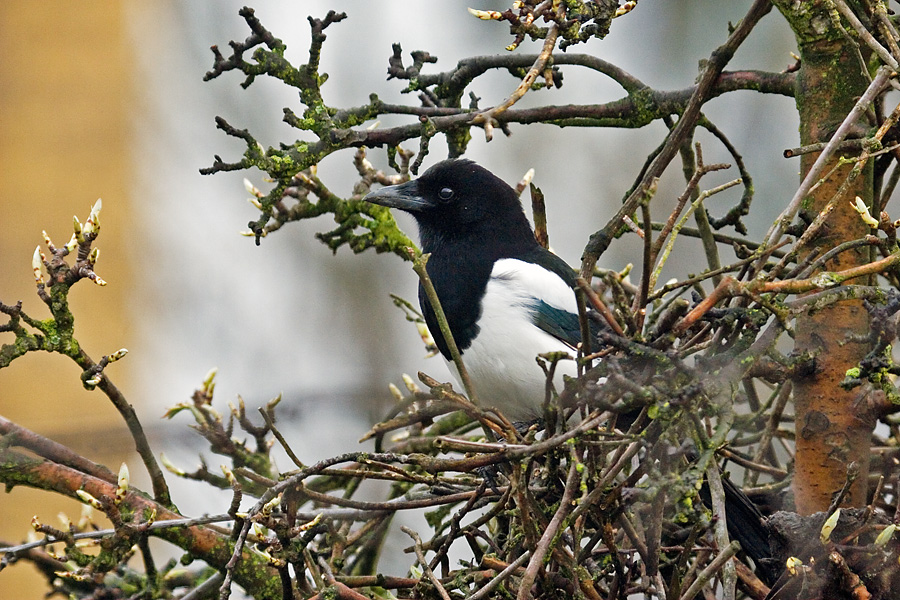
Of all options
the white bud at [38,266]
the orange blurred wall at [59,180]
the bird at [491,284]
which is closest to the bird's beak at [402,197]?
the bird at [491,284]

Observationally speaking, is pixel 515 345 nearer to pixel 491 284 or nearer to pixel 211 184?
pixel 491 284

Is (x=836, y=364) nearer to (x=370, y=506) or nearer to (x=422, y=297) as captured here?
(x=370, y=506)

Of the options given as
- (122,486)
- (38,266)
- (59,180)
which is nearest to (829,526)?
(122,486)

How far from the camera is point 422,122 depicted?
1.71m

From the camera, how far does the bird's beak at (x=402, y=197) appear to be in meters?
2.36

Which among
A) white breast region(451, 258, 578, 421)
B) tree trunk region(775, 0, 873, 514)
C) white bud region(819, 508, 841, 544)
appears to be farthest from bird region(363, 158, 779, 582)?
white bud region(819, 508, 841, 544)

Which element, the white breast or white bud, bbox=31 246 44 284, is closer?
white bud, bbox=31 246 44 284

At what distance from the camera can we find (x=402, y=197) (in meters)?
2.52

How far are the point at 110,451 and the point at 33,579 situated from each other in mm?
3100

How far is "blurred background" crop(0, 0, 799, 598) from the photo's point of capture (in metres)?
4.56

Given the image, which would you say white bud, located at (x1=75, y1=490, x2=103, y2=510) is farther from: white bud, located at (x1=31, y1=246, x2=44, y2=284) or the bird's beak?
the bird's beak

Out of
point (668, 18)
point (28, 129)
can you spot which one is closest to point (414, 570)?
point (28, 129)

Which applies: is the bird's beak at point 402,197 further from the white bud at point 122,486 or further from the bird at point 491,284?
the white bud at point 122,486

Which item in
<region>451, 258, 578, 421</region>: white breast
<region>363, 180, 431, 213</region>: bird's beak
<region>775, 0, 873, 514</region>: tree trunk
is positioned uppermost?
A: <region>363, 180, 431, 213</region>: bird's beak
